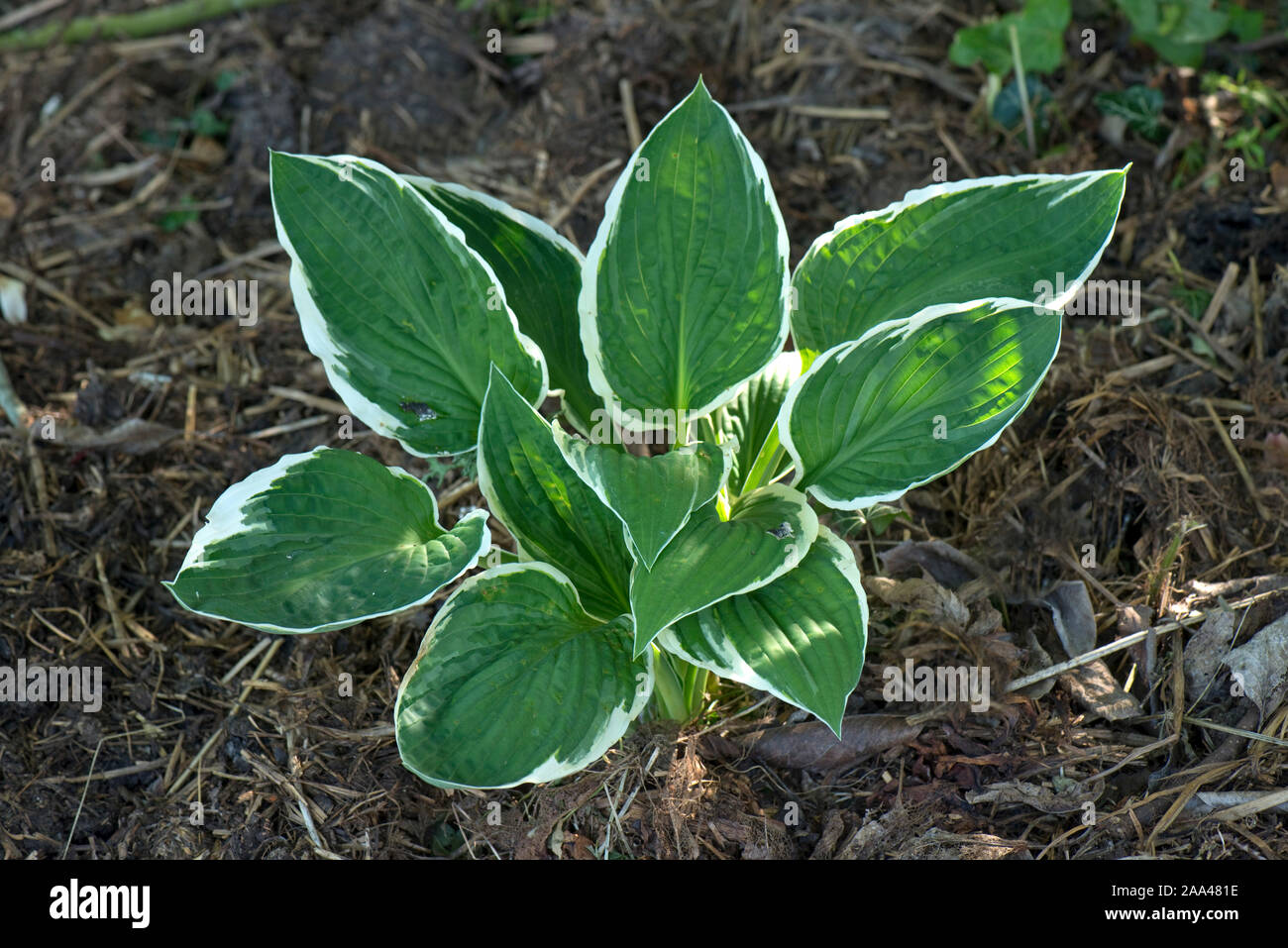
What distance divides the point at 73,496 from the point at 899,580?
1.68m

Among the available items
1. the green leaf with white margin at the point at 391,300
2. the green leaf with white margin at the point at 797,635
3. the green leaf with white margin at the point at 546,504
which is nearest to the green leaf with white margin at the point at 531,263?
the green leaf with white margin at the point at 391,300

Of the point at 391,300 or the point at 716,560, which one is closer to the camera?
the point at 716,560

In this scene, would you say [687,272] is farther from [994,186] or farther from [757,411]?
[994,186]

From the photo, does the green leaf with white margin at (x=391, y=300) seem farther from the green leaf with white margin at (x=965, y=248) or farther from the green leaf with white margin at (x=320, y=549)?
the green leaf with white margin at (x=965, y=248)

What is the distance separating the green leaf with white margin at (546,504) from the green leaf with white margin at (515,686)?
10 centimetres

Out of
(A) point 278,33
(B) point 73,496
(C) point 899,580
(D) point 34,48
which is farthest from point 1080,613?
(D) point 34,48

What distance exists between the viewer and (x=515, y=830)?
1758mm

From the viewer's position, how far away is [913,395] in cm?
158

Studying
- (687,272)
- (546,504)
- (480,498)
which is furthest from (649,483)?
(480,498)

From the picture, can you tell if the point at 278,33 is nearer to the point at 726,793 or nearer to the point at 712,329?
the point at 712,329

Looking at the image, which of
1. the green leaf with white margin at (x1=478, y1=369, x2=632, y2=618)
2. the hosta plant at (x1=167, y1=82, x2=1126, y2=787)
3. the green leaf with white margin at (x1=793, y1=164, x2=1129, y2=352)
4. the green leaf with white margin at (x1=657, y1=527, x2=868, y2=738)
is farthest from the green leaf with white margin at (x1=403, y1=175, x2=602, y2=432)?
the green leaf with white margin at (x1=657, y1=527, x2=868, y2=738)

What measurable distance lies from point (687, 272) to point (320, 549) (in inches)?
→ 26.0

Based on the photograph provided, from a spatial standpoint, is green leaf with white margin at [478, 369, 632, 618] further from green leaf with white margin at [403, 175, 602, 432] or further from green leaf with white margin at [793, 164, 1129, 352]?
green leaf with white margin at [793, 164, 1129, 352]

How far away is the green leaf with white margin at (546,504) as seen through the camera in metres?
1.54
